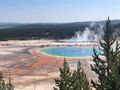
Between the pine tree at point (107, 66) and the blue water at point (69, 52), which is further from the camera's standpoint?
the blue water at point (69, 52)

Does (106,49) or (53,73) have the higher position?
(106,49)

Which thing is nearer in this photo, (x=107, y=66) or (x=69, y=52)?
(x=107, y=66)

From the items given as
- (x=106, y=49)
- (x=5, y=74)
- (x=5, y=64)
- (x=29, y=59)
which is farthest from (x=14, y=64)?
(x=106, y=49)

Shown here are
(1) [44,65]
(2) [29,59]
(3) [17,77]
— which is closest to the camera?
(3) [17,77]

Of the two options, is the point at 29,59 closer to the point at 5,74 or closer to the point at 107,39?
the point at 5,74

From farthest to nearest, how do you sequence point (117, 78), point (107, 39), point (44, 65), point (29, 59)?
point (29, 59) < point (44, 65) < point (107, 39) < point (117, 78)

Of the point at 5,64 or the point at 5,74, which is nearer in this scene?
the point at 5,74

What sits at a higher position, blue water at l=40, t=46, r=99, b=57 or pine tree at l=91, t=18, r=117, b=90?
pine tree at l=91, t=18, r=117, b=90

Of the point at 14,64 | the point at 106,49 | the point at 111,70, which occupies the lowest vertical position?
the point at 14,64

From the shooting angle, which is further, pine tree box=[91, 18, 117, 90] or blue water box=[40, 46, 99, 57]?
blue water box=[40, 46, 99, 57]

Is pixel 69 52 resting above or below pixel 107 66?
below

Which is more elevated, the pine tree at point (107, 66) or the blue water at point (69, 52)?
the pine tree at point (107, 66)
